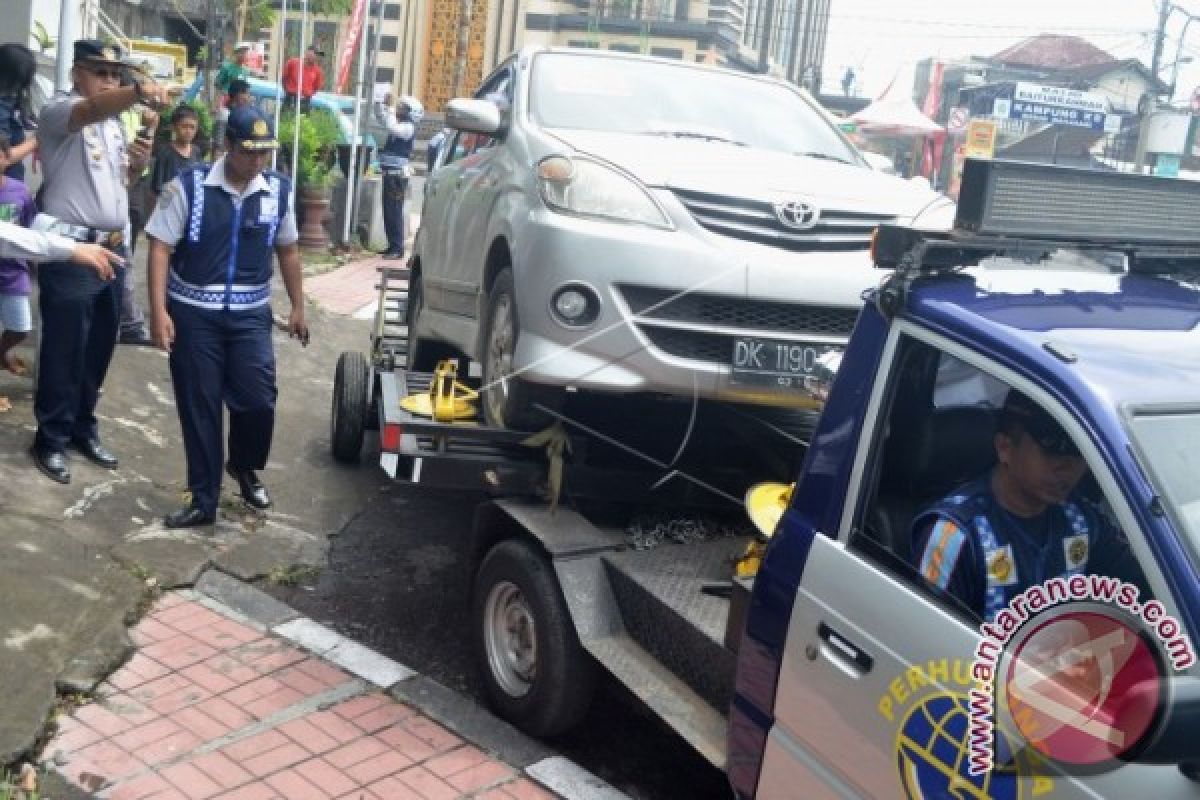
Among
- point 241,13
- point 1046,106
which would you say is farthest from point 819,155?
point 1046,106

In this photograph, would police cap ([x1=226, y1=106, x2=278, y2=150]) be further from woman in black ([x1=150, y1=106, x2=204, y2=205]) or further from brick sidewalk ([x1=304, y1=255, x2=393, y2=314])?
brick sidewalk ([x1=304, y1=255, x2=393, y2=314])

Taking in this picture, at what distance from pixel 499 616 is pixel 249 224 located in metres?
2.24

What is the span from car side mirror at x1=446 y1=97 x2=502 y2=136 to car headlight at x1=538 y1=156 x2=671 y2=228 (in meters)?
0.78

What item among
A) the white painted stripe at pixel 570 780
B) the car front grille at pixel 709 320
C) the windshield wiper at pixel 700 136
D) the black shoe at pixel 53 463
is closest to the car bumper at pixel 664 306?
the car front grille at pixel 709 320

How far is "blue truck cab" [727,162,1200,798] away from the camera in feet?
7.98

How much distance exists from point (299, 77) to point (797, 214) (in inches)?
437

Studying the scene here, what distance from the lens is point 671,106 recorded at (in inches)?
222

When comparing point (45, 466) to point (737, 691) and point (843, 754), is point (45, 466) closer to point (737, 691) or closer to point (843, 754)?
point (737, 691)

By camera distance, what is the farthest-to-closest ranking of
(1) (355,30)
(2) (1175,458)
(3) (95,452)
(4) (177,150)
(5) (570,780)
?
(1) (355,30) → (4) (177,150) → (3) (95,452) → (5) (570,780) → (2) (1175,458)

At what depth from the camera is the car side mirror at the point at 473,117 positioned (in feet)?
17.6

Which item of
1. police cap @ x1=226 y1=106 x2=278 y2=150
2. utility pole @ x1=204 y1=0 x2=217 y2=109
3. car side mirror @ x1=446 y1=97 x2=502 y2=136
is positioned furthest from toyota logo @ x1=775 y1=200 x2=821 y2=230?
utility pole @ x1=204 y1=0 x2=217 y2=109

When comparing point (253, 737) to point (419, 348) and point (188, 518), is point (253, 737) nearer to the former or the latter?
point (188, 518)

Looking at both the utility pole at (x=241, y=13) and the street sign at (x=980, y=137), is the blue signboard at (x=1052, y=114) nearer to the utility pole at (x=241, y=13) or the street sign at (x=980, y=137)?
the street sign at (x=980, y=137)

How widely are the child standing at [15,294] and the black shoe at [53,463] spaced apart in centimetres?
74
